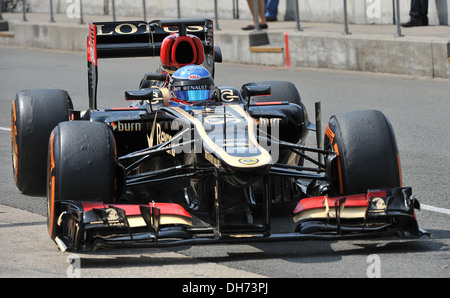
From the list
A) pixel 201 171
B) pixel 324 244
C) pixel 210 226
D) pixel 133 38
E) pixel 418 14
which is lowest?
pixel 324 244

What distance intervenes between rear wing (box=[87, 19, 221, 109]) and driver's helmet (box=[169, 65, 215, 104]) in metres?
1.41

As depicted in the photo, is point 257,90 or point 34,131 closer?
point 257,90

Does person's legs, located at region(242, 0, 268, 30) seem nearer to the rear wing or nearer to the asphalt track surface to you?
the asphalt track surface

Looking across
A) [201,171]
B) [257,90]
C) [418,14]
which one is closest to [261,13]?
[418,14]

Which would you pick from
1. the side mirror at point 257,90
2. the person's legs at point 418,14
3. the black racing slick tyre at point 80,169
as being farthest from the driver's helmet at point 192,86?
the person's legs at point 418,14

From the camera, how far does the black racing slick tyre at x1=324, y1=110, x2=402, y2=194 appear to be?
265 inches

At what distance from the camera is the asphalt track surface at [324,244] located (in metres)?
6.08

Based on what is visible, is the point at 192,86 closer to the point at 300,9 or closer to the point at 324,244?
the point at 324,244

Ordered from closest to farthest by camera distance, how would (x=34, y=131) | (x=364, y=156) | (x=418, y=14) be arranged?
1. (x=364, y=156)
2. (x=34, y=131)
3. (x=418, y=14)

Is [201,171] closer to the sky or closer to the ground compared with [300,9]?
closer to the ground

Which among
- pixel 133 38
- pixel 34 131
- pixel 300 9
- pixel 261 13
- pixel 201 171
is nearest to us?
pixel 201 171

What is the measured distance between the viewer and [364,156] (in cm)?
679

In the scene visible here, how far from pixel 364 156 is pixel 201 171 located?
1131 mm

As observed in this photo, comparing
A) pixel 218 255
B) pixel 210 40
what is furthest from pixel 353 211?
pixel 210 40
